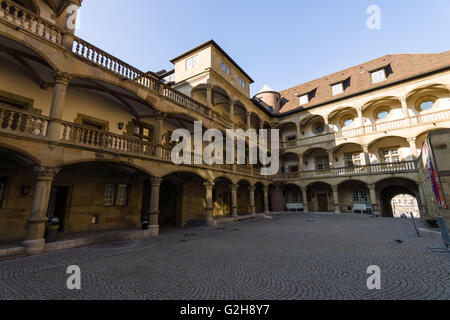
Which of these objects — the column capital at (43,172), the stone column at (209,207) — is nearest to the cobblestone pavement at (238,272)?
the column capital at (43,172)

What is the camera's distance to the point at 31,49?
7.81 m

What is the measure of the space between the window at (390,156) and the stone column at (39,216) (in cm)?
2792

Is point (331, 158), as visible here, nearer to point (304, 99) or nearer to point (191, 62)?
point (304, 99)

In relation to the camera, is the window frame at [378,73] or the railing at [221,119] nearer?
the railing at [221,119]

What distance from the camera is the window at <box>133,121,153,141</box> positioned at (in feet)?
45.8

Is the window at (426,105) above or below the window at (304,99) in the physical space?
below

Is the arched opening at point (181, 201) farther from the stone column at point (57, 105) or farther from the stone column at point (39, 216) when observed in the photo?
the stone column at point (39, 216)

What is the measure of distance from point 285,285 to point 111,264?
4784 mm

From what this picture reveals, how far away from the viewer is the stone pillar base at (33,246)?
6.87 meters

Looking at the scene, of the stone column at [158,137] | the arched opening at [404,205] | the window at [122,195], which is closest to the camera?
the stone column at [158,137]

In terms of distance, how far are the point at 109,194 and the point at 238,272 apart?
1057 centimetres

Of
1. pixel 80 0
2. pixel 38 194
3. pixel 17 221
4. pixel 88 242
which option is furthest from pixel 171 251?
pixel 80 0

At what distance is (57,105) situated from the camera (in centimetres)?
816

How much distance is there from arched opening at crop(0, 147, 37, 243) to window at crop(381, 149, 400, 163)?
28960 mm
